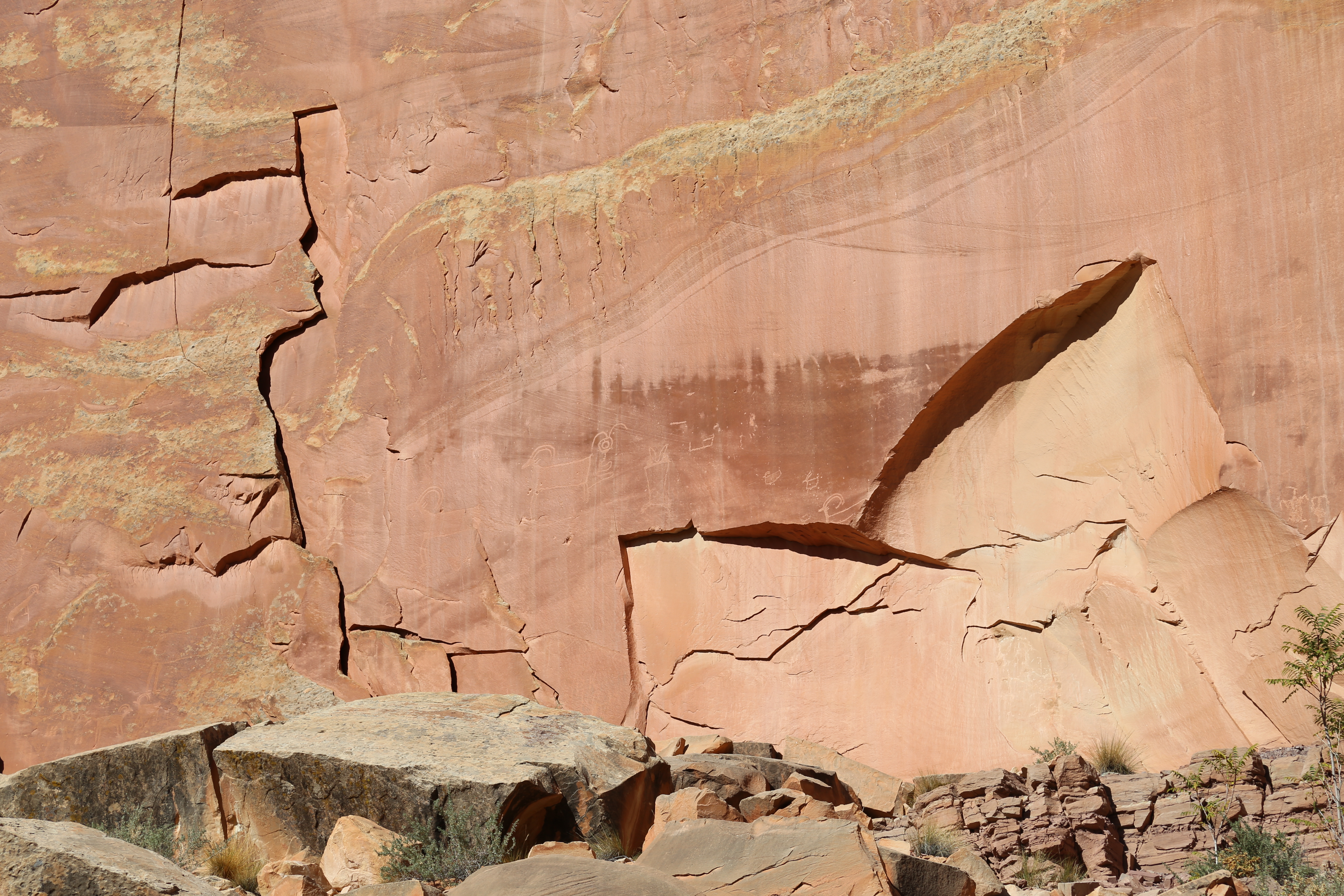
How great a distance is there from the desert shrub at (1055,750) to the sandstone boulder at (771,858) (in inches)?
94.6

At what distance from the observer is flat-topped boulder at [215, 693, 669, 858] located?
510 cm

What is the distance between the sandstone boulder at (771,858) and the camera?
4.08 metres

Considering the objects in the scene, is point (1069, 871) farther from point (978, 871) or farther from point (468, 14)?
point (468, 14)

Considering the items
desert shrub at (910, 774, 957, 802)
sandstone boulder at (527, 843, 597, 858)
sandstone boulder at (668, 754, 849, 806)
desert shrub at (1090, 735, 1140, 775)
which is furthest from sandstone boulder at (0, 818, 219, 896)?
desert shrub at (1090, 735, 1140, 775)

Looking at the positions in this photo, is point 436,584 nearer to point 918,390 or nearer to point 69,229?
point 918,390

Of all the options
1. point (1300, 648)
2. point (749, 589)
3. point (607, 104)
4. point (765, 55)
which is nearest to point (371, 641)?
point (749, 589)

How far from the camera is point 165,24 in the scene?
9.52 meters

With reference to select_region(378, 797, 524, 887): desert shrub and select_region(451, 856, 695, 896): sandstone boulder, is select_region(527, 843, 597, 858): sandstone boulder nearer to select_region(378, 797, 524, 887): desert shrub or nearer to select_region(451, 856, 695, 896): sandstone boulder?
select_region(378, 797, 524, 887): desert shrub

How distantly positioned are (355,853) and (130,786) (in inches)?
61.9

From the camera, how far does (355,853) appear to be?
493 cm

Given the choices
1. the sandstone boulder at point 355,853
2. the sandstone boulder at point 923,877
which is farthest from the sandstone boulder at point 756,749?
the sandstone boulder at point 923,877

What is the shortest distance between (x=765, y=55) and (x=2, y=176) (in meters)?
5.77

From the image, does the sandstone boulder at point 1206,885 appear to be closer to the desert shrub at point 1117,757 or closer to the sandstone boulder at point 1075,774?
the sandstone boulder at point 1075,774

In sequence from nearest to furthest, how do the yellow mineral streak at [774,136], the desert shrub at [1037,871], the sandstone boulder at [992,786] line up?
the desert shrub at [1037,871]
the sandstone boulder at [992,786]
the yellow mineral streak at [774,136]
